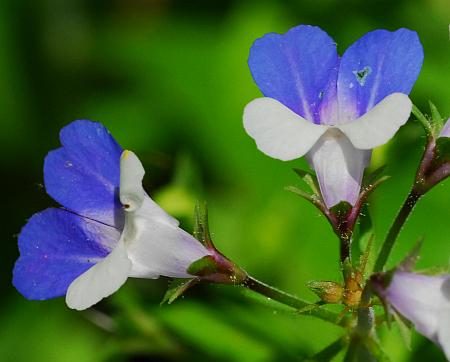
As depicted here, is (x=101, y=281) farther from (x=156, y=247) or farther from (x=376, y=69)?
(x=376, y=69)

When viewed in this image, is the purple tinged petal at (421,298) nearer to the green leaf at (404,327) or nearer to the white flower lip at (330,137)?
the green leaf at (404,327)

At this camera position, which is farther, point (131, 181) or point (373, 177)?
point (373, 177)

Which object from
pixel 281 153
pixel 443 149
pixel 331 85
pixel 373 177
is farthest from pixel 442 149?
pixel 281 153

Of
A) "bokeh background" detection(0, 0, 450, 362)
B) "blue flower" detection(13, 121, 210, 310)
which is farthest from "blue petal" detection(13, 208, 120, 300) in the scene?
"bokeh background" detection(0, 0, 450, 362)

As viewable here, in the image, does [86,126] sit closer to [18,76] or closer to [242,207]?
[242,207]

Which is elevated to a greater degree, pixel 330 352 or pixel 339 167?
pixel 339 167

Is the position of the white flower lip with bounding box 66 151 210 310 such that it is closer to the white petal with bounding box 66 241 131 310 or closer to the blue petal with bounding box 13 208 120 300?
the white petal with bounding box 66 241 131 310

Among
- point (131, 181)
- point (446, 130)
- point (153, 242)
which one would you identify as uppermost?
point (446, 130)
